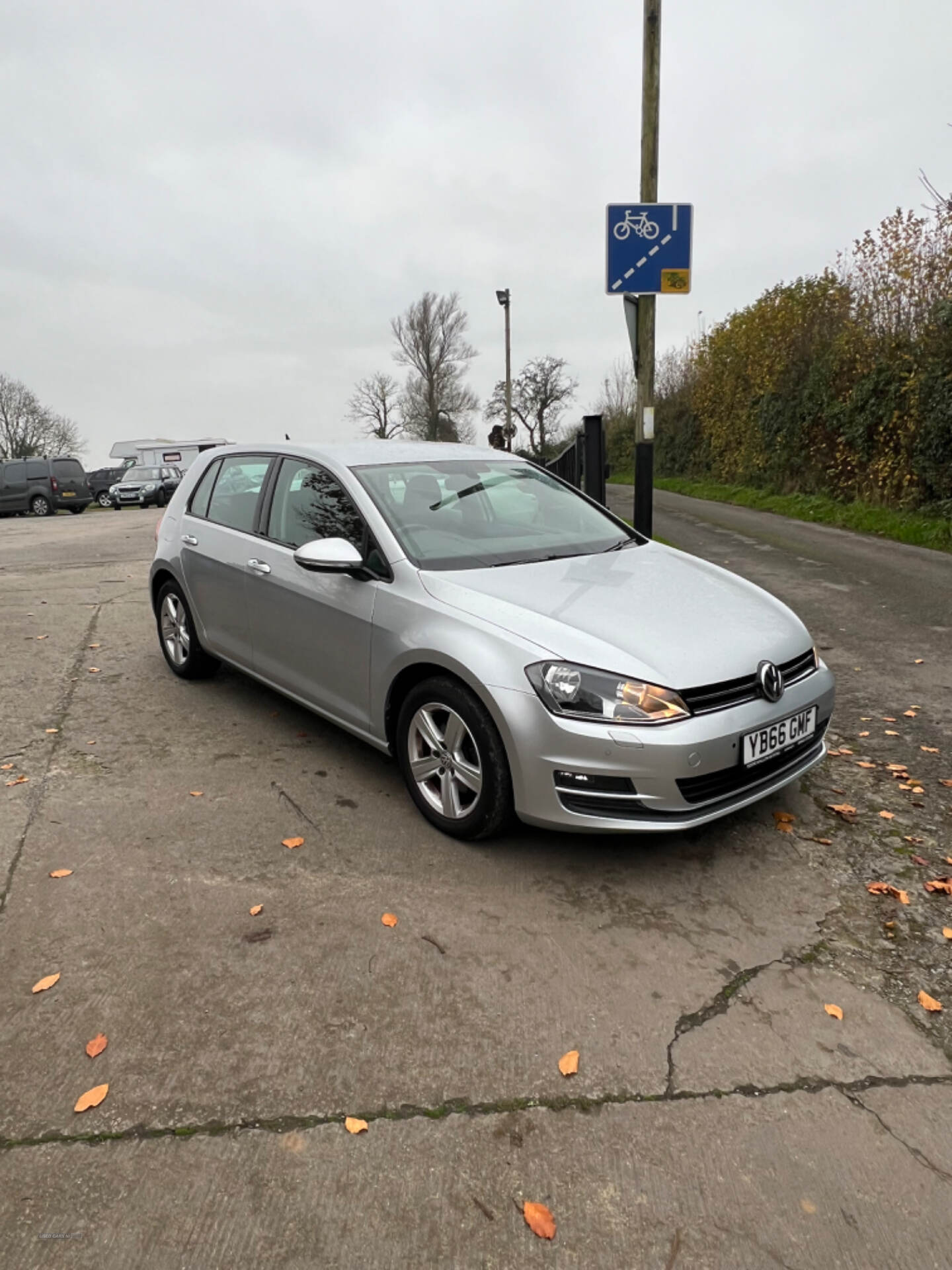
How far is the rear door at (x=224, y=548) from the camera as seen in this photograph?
186 inches

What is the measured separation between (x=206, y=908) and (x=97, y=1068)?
77 centimetres

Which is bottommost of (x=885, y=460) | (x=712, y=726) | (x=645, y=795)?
(x=645, y=795)

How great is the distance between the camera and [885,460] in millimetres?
13234

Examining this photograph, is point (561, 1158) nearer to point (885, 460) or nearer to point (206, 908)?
point (206, 908)

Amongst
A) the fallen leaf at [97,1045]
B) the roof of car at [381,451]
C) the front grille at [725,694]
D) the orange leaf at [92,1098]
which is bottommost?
the orange leaf at [92,1098]

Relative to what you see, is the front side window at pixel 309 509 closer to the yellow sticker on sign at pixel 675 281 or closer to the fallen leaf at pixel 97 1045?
the fallen leaf at pixel 97 1045

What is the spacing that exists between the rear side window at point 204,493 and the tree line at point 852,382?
9.80m

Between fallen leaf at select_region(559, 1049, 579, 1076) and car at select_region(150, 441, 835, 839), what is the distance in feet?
2.87

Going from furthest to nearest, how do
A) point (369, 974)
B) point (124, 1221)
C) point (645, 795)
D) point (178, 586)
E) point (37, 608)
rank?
point (37, 608) < point (178, 586) < point (645, 795) < point (369, 974) < point (124, 1221)

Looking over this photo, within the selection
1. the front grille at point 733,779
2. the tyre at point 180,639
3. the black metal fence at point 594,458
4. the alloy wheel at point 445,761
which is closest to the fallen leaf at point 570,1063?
the front grille at point 733,779

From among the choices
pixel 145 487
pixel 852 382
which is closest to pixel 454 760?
pixel 852 382

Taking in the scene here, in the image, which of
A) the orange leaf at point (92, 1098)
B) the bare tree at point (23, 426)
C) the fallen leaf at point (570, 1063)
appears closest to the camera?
the orange leaf at point (92, 1098)

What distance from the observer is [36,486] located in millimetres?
27016

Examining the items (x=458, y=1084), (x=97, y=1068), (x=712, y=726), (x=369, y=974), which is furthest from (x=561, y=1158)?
(x=712, y=726)
